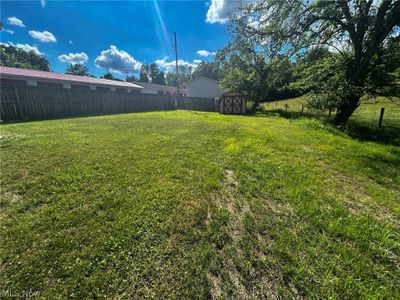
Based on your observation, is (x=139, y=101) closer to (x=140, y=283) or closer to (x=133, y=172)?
(x=133, y=172)

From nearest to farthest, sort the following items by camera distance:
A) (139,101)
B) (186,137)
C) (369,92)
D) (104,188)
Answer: (104,188)
(186,137)
(369,92)
(139,101)

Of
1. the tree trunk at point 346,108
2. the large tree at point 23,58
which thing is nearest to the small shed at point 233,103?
the tree trunk at point 346,108

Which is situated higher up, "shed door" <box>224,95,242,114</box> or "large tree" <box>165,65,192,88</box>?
"large tree" <box>165,65,192,88</box>

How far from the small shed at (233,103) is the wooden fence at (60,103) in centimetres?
763

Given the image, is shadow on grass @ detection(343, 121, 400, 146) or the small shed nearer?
shadow on grass @ detection(343, 121, 400, 146)

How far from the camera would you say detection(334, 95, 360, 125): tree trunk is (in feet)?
27.2

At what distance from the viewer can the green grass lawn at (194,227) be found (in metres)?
1.45

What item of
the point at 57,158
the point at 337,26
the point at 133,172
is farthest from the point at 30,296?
the point at 337,26

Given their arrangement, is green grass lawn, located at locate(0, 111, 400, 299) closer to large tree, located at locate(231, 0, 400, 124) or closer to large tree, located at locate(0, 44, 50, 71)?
large tree, located at locate(231, 0, 400, 124)

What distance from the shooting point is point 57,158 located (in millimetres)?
3574

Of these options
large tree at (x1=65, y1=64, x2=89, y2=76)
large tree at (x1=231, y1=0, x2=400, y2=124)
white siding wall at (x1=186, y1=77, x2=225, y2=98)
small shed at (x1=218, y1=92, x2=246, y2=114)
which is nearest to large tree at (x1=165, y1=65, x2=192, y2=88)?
large tree at (x1=65, y1=64, x2=89, y2=76)

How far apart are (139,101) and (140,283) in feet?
56.8

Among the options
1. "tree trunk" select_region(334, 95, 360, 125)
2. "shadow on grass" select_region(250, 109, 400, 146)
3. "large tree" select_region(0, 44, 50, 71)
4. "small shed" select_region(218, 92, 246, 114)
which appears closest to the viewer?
"shadow on grass" select_region(250, 109, 400, 146)

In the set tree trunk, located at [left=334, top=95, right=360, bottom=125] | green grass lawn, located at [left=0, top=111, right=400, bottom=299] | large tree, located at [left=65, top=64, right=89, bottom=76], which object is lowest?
green grass lawn, located at [left=0, top=111, right=400, bottom=299]
